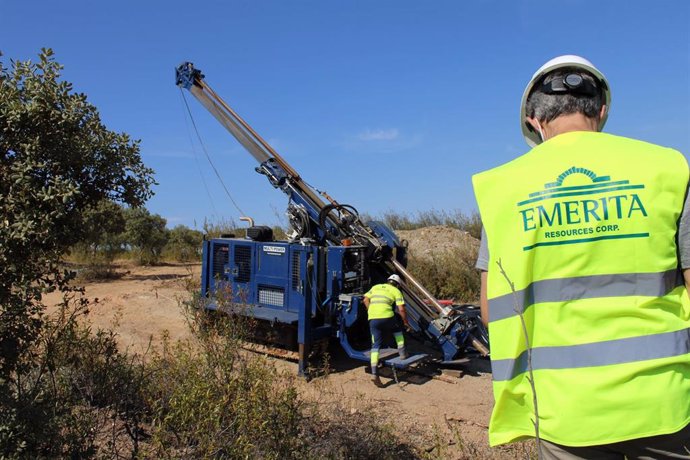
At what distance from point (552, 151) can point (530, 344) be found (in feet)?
2.09

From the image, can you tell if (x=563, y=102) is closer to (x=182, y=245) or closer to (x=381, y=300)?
(x=381, y=300)

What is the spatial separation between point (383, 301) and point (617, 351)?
658 centimetres

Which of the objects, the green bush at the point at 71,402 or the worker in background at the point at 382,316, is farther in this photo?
the worker in background at the point at 382,316

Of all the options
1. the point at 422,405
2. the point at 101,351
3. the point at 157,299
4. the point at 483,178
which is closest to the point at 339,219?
the point at 422,405

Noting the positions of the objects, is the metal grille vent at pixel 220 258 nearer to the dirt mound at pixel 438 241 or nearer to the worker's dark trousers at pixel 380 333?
the worker's dark trousers at pixel 380 333

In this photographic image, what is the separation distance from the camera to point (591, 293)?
5.43 ft

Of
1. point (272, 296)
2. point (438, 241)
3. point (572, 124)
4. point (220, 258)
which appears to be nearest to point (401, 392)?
point (272, 296)

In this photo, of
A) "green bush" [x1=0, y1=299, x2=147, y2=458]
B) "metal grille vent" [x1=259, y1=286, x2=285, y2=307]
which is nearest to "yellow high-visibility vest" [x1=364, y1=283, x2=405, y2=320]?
"metal grille vent" [x1=259, y1=286, x2=285, y2=307]

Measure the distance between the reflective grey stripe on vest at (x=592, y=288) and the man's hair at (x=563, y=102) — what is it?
0.59 m

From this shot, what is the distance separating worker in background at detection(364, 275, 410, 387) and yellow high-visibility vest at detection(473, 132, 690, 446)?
248 inches

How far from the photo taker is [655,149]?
1.68 metres

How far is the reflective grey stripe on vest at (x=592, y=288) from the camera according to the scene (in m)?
1.61

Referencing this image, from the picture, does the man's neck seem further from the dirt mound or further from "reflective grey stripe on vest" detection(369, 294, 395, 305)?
the dirt mound

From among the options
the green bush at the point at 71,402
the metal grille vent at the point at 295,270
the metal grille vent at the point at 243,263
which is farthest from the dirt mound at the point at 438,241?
the green bush at the point at 71,402
